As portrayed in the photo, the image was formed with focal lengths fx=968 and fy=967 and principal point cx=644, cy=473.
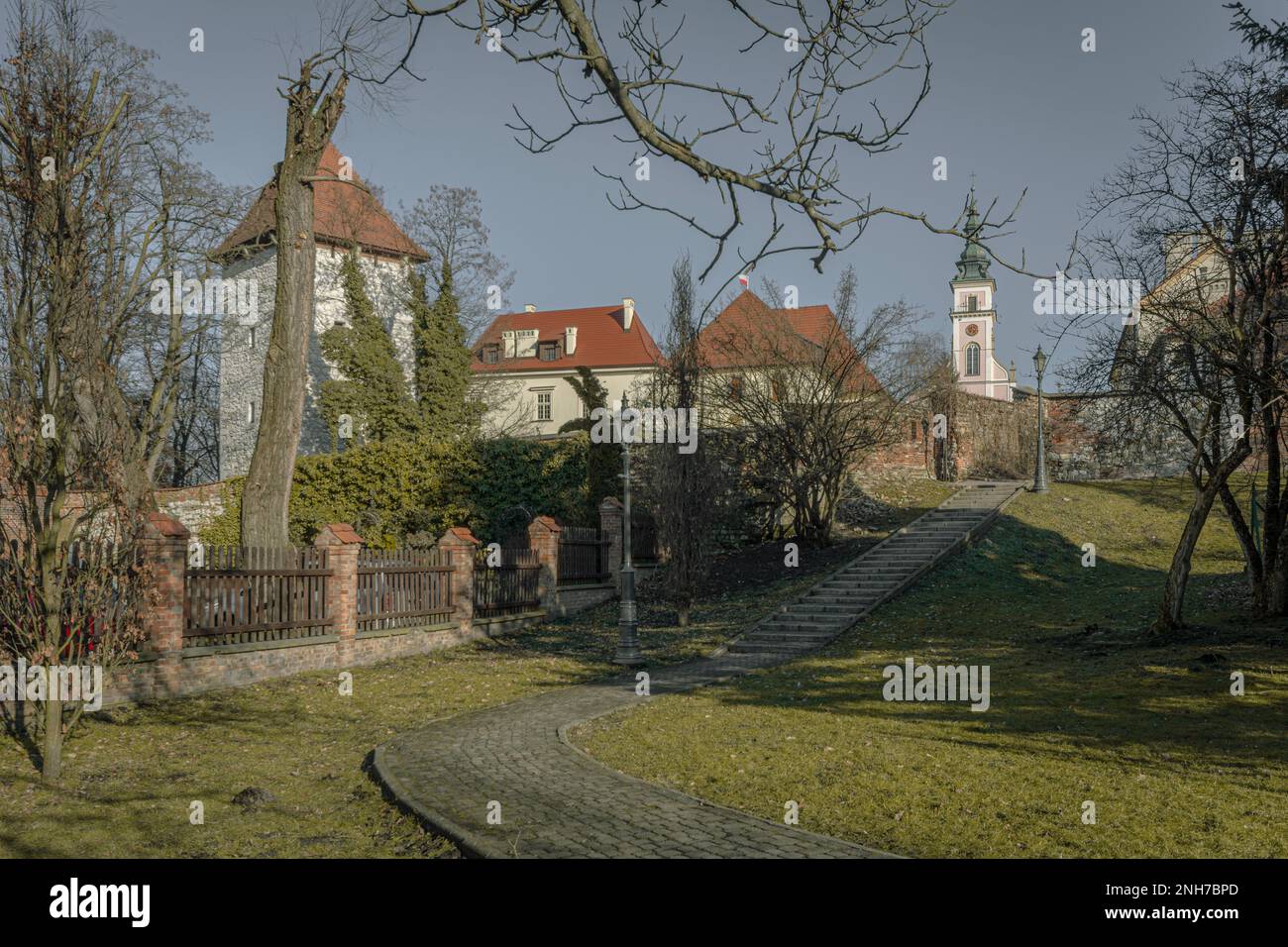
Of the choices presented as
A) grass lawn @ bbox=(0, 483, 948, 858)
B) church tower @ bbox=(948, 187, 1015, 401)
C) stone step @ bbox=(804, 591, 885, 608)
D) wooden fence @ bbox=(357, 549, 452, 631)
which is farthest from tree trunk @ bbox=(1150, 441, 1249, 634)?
church tower @ bbox=(948, 187, 1015, 401)

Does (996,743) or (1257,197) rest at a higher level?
(1257,197)

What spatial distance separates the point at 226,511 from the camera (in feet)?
97.6

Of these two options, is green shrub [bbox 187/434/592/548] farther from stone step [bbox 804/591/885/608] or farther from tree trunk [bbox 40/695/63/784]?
tree trunk [bbox 40/695/63/784]

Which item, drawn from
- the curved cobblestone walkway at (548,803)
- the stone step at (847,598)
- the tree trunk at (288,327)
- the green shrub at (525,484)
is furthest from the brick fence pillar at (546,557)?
the curved cobblestone walkway at (548,803)

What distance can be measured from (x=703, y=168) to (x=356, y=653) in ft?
42.9

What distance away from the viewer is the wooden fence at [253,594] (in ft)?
43.1

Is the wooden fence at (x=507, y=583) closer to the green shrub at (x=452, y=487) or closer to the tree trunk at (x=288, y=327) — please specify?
the tree trunk at (x=288, y=327)

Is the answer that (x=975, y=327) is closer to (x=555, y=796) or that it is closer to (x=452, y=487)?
(x=452, y=487)

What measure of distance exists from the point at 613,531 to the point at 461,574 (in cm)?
661

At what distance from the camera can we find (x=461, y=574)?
18531mm

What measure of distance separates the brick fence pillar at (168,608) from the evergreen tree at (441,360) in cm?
2531

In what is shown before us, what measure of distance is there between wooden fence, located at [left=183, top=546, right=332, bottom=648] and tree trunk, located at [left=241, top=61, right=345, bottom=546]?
6.04 feet
